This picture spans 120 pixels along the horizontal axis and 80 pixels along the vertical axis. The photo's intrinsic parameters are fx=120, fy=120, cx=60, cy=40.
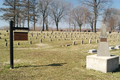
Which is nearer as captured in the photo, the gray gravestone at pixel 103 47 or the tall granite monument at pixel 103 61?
the tall granite monument at pixel 103 61

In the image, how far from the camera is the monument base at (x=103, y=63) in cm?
443

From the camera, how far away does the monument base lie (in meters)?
4.43

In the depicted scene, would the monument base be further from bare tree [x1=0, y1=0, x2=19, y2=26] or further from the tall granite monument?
bare tree [x1=0, y1=0, x2=19, y2=26]

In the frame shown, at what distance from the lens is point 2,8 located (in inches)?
1085

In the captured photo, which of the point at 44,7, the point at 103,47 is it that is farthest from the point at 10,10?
the point at 103,47

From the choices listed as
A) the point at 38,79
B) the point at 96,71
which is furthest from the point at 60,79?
the point at 96,71

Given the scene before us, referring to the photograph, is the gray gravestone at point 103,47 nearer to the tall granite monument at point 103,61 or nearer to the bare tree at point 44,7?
the tall granite monument at point 103,61

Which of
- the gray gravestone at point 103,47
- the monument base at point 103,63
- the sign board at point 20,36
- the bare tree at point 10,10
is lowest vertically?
the monument base at point 103,63

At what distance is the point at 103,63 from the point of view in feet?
14.6

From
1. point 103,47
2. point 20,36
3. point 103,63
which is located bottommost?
point 103,63

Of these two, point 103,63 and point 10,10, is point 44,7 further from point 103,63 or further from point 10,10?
→ point 103,63

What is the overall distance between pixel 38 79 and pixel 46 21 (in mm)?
36921

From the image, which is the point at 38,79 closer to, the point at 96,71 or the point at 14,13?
the point at 96,71

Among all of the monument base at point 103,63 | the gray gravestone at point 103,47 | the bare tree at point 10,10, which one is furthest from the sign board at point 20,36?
the bare tree at point 10,10
